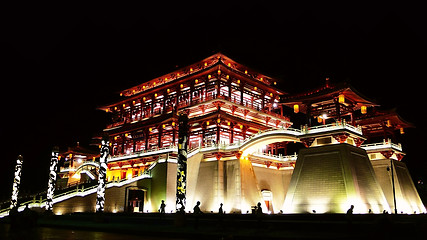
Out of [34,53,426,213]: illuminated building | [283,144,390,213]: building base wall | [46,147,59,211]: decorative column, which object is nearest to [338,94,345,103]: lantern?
[34,53,426,213]: illuminated building

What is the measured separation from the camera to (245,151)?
27750mm

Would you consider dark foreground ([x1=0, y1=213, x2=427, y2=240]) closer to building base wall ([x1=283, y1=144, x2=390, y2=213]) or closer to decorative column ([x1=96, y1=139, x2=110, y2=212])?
decorative column ([x1=96, y1=139, x2=110, y2=212])

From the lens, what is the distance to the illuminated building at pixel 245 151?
22.7 m

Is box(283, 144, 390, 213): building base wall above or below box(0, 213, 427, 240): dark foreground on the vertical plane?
above

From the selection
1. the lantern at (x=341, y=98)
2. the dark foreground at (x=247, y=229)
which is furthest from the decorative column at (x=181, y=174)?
the lantern at (x=341, y=98)

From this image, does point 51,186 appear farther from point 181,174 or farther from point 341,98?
point 341,98

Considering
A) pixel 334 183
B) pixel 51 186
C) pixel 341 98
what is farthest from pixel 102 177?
pixel 341 98

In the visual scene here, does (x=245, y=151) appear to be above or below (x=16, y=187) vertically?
above

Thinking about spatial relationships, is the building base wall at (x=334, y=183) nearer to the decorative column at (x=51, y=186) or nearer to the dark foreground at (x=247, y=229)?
the dark foreground at (x=247, y=229)

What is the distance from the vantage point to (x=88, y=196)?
2802 cm

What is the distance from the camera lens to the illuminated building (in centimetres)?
2269

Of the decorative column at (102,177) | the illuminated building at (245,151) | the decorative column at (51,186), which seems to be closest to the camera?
the decorative column at (102,177)

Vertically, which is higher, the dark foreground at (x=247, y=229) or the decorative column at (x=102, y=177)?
the decorative column at (x=102, y=177)

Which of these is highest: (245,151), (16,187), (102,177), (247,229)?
(245,151)
